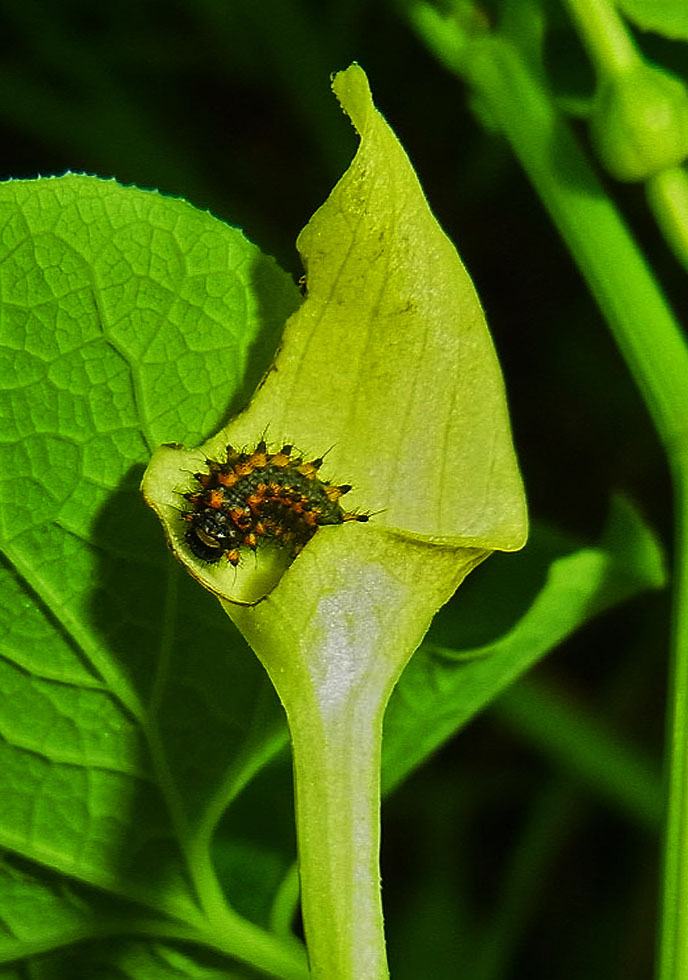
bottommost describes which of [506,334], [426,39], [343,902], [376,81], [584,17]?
[343,902]

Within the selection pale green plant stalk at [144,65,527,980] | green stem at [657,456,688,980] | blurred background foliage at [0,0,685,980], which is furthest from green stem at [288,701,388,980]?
blurred background foliage at [0,0,685,980]

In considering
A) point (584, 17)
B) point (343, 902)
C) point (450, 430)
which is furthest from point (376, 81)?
point (343, 902)

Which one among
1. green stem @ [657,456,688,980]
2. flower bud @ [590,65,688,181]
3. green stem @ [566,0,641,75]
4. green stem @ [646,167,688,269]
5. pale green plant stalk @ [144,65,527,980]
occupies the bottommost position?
green stem @ [657,456,688,980]

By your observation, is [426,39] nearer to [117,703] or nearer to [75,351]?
[75,351]

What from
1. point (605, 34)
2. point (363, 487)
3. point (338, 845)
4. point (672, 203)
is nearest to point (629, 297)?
point (672, 203)

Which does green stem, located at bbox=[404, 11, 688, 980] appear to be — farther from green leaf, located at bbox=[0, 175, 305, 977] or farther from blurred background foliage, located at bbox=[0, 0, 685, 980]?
blurred background foliage, located at bbox=[0, 0, 685, 980]

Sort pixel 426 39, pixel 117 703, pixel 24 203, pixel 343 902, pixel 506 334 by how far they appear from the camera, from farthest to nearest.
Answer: pixel 506 334
pixel 426 39
pixel 117 703
pixel 24 203
pixel 343 902
